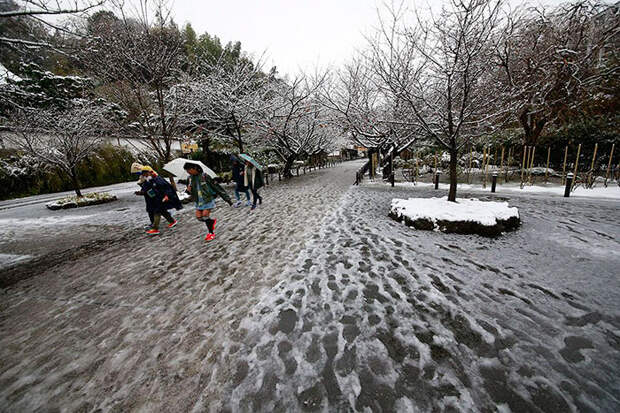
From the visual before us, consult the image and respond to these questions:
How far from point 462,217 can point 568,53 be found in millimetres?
12967

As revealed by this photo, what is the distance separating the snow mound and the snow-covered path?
456 millimetres

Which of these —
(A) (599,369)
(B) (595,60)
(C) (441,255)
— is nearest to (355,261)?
(C) (441,255)

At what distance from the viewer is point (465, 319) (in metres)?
2.55

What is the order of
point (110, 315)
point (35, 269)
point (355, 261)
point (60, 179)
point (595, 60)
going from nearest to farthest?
point (110, 315) → point (355, 261) → point (35, 269) → point (595, 60) → point (60, 179)

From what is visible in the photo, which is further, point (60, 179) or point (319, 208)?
point (60, 179)

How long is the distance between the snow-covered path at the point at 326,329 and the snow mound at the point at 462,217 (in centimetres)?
46

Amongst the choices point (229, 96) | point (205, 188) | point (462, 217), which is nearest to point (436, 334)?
point (462, 217)

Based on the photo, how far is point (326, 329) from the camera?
8.21 ft

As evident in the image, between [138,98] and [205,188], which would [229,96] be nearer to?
[138,98]

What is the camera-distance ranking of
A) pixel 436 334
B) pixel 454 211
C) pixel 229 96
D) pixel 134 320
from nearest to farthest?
pixel 436 334
pixel 134 320
pixel 454 211
pixel 229 96

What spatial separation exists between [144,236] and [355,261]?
5.52 m

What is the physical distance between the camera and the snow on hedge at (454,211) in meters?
5.15

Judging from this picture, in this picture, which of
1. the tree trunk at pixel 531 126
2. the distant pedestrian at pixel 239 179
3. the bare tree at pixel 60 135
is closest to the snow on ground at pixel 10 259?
the distant pedestrian at pixel 239 179

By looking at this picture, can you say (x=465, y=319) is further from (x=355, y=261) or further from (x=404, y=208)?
(x=404, y=208)
